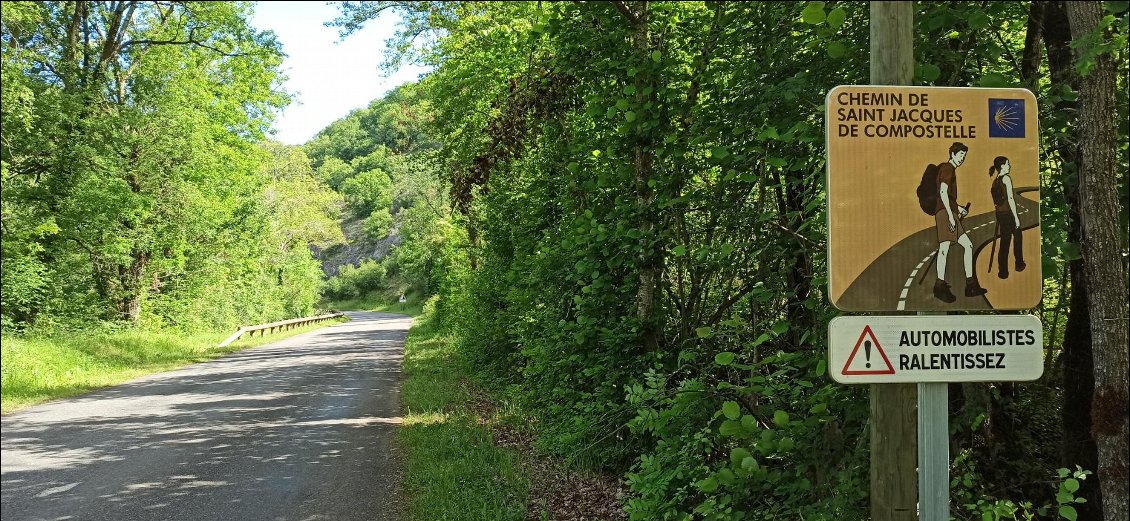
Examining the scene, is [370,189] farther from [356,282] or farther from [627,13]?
[627,13]

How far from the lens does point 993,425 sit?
13.2ft

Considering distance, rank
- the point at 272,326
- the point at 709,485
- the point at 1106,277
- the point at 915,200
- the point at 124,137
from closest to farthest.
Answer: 1. the point at 915,200
2. the point at 1106,277
3. the point at 709,485
4. the point at 124,137
5. the point at 272,326

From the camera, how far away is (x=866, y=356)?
92.6 inches

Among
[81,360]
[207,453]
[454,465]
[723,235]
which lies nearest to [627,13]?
[723,235]

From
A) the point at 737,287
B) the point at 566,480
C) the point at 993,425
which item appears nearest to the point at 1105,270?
the point at 993,425

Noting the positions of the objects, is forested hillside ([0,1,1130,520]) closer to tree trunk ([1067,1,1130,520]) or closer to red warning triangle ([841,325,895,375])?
tree trunk ([1067,1,1130,520])

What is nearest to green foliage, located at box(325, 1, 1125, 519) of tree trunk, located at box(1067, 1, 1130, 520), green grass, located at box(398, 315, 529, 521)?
tree trunk, located at box(1067, 1, 1130, 520)

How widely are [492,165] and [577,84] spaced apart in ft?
7.25

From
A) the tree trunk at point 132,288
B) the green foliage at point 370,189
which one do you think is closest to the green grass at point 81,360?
the tree trunk at point 132,288

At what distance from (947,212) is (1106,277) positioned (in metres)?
1.05

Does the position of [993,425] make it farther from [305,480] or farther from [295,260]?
[295,260]

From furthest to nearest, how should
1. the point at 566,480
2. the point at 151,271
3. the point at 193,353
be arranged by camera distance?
the point at 151,271 → the point at 193,353 → the point at 566,480

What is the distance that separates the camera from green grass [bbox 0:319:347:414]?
37.3 ft

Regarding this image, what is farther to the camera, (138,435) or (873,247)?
(138,435)
